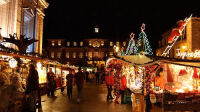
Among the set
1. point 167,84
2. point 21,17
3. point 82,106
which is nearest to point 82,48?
point 21,17

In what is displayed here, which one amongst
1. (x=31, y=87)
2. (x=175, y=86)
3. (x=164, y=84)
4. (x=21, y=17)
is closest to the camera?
(x=31, y=87)

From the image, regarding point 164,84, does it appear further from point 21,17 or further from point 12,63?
point 21,17

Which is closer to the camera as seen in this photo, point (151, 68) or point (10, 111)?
point (10, 111)

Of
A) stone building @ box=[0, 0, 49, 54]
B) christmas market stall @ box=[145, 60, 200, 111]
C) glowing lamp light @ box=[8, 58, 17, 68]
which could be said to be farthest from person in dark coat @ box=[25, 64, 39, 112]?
stone building @ box=[0, 0, 49, 54]

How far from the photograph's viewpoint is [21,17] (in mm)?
27797

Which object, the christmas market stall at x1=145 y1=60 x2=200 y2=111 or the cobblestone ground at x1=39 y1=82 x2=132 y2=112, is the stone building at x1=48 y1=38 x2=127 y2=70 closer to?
the cobblestone ground at x1=39 y1=82 x2=132 y2=112

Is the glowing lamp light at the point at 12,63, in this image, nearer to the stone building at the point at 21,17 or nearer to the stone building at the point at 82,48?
the stone building at the point at 21,17

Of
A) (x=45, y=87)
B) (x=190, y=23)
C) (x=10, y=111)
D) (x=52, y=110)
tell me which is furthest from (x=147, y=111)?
(x=190, y=23)

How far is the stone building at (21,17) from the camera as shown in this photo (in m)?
24.6

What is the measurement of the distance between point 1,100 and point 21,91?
219cm

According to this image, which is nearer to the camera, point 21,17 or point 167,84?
point 167,84

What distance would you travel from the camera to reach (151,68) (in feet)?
31.4

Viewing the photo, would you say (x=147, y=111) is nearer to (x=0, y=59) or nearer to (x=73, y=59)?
(x=0, y=59)

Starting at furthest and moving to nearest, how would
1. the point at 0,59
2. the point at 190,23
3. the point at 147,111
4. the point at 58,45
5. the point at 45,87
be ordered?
1. the point at 58,45
2. the point at 190,23
3. the point at 45,87
4. the point at 0,59
5. the point at 147,111
